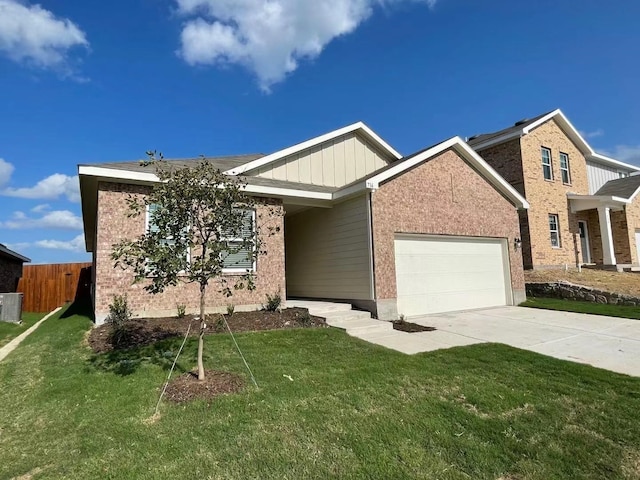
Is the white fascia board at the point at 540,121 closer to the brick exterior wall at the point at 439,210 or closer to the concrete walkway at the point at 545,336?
the brick exterior wall at the point at 439,210

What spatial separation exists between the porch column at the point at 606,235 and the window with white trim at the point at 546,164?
10.8 ft

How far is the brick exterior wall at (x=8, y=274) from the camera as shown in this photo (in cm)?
1808

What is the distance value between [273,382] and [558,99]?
2097cm

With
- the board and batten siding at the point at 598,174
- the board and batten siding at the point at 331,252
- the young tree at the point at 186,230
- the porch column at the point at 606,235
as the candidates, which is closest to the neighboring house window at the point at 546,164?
the porch column at the point at 606,235

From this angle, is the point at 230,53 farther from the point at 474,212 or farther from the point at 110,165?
the point at 474,212

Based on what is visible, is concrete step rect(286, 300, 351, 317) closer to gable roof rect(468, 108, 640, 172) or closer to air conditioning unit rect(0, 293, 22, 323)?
air conditioning unit rect(0, 293, 22, 323)

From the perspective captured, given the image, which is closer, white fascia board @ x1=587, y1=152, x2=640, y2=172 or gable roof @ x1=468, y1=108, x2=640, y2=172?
gable roof @ x1=468, y1=108, x2=640, y2=172

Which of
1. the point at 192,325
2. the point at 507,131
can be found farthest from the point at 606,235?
the point at 192,325

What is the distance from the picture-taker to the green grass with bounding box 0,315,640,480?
133 inches

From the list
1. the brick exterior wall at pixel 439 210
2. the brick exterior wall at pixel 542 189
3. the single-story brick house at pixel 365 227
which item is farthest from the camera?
the brick exterior wall at pixel 542 189

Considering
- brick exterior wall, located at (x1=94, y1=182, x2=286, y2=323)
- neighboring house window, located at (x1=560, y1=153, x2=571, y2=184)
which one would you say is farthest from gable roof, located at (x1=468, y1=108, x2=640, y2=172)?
brick exterior wall, located at (x1=94, y1=182, x2=286, y2=323)

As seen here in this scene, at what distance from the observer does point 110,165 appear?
879 cm

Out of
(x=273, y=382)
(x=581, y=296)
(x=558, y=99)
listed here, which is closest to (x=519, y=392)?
(x=273, y=382)

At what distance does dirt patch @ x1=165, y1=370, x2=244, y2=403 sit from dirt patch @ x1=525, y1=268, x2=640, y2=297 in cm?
1428
